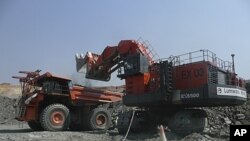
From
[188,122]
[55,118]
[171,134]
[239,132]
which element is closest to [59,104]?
[55,118]

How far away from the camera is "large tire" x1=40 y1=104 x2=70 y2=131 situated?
63.3 ft

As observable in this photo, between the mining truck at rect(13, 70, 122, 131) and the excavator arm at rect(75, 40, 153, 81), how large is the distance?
1.09 metres

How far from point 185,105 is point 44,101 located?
7.10 meters

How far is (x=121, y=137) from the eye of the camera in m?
17.6

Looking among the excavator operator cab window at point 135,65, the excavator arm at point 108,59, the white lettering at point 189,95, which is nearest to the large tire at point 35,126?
the excavator arm at point 108,59

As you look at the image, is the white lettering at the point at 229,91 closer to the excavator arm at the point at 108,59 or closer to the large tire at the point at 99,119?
the excavator arm at the point at 108,59

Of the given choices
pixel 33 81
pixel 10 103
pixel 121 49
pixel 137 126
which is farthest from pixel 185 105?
pixel 10 103

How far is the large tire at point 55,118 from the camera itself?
759 inches

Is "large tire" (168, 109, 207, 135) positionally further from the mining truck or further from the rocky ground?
the mining truck

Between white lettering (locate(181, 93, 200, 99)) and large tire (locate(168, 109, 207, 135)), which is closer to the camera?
white lettering (locate(181, 93, 200, 99))

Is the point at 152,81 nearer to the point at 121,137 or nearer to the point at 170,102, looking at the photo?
the point at 170,102

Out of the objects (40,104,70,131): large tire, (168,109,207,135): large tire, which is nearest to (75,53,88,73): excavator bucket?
(40,104,70,131): large tire

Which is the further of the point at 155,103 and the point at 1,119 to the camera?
the point at 1,119

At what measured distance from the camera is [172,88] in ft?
57.7
